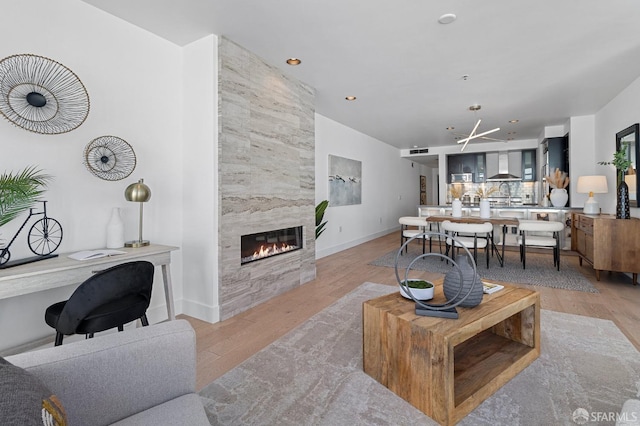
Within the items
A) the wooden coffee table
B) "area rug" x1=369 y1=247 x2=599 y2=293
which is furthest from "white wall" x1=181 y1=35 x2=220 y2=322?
"area rug" x1=369 y1=247 x2=599 y2=293

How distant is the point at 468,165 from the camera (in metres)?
8.84

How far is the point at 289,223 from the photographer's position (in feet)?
12.3

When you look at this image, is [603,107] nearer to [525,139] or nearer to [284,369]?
[525,139]

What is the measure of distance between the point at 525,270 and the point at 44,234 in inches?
216

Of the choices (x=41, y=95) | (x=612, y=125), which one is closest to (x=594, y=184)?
(x=612, y=125)

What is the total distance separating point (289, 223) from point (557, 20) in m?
3.15

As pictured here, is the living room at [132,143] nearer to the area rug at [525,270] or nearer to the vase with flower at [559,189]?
the vase with flower at [559,189]

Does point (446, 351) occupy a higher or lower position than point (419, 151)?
lower

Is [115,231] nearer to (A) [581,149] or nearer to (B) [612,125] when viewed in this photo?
(B) [612,125]

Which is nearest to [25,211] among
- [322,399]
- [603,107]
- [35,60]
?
[35,60]

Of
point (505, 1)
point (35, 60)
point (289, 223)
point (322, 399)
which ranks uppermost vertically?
point (505, 1)

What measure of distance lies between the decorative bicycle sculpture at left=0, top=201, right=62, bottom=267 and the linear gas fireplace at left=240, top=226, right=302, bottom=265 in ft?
4.62

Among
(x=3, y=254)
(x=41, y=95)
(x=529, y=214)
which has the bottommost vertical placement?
(x=3, y=254)

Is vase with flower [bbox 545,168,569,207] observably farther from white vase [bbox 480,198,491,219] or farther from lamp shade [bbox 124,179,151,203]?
lamp shade [bbox 124,179,151,203]
